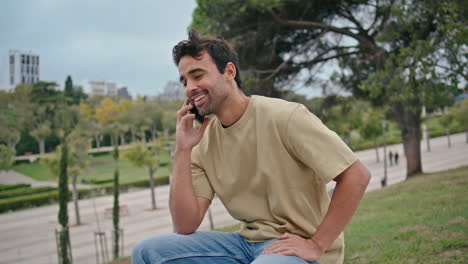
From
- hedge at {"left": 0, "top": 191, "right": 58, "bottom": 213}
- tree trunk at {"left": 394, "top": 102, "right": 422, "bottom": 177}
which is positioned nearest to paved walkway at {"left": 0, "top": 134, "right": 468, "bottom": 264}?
hedge at {"left": 0, "top": 191, "right": 58, "bottom": 213}

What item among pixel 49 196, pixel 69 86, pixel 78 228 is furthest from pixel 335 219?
pixel 69 86

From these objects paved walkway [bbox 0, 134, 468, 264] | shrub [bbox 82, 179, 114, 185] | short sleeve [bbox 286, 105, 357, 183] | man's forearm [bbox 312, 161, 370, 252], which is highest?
short sleeve [bbox 286, 105, 357, 183]

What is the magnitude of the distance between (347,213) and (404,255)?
7.77ft

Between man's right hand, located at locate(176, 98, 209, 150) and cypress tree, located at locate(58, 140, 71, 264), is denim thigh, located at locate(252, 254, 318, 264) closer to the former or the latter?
man's right hand, located at locate(176, 98, 209, 150)

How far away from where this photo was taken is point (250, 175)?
5.69 ft

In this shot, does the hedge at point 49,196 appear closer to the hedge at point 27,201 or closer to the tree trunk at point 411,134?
the hedge at point 27,201

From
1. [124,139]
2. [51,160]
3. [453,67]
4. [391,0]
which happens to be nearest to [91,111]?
[124,139]

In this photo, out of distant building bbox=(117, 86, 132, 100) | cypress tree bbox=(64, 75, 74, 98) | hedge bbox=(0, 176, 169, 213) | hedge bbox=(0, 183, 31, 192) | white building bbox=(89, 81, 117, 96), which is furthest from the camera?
white building bbox=(89, 81, 117, 96)

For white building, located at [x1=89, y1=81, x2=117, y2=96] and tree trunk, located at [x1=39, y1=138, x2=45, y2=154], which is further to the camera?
white building, located at [x1=89, y1=81, x2=117, y2=96]

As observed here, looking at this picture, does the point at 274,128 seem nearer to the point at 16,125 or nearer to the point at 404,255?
the point at 404,255

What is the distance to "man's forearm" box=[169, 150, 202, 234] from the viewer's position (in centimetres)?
184

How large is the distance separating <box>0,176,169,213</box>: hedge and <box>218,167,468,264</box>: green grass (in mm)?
9192

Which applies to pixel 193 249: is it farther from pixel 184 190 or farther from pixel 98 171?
pixel 98 171

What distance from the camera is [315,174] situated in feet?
5.49
